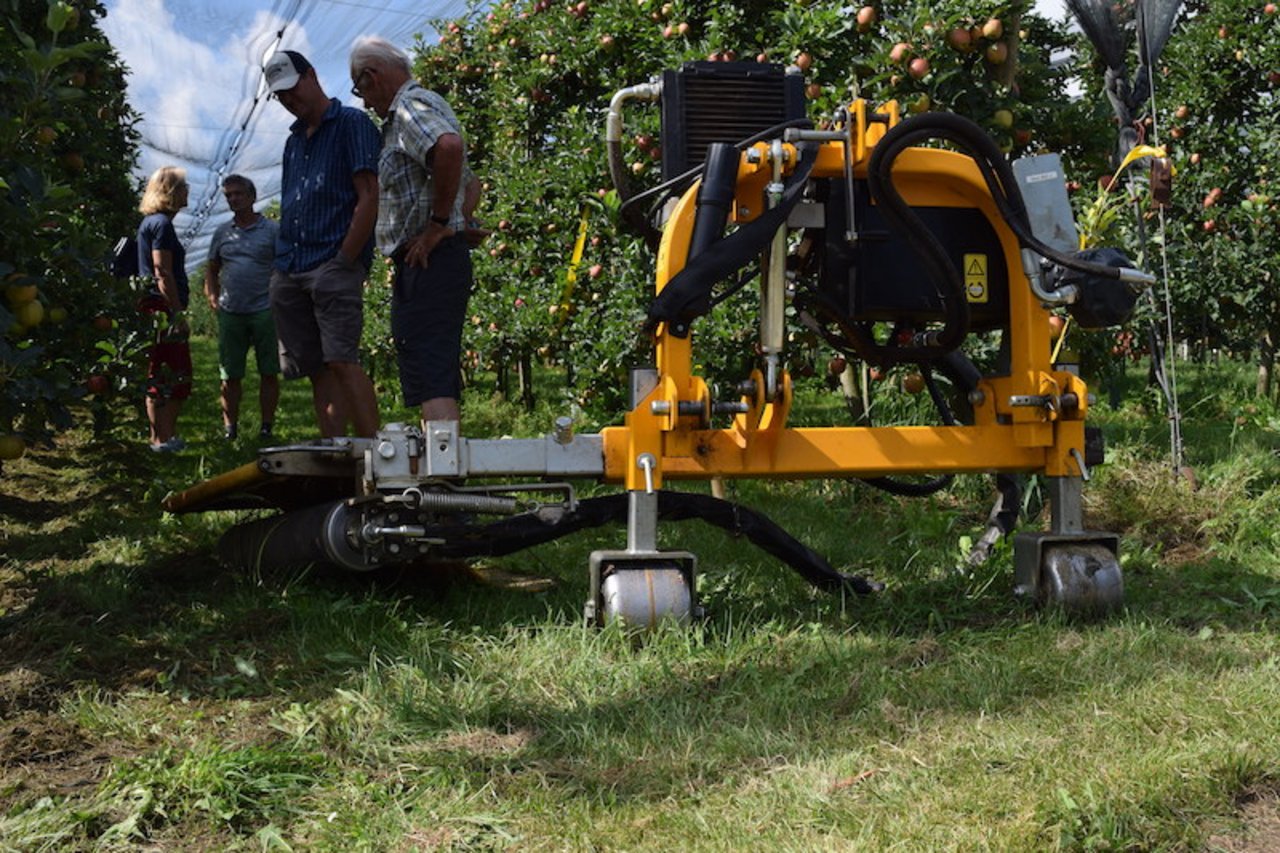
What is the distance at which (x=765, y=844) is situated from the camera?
187cm

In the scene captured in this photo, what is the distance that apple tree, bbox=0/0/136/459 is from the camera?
3.24m

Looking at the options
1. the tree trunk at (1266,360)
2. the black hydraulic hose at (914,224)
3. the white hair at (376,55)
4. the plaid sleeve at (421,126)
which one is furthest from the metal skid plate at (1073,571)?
the tree trunk at (1266,360)

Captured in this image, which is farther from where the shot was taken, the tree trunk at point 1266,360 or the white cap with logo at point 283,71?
the tree trunk at point 1266,360

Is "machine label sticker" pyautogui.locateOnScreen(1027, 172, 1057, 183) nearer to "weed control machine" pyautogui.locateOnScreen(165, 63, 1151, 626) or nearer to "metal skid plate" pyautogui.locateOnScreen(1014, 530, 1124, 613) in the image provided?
"weed control machine" pyautogui.locateOnScreen(165, 63, 1151, 626)

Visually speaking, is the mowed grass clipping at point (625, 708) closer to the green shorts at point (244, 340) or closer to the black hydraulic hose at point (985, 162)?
the black hydraulic hose at point (985, 162)

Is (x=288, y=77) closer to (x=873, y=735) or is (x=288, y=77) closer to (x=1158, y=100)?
(x=873, y=735)

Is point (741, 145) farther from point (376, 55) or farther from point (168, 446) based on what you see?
point (168, 446)

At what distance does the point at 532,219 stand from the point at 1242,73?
17.0 ft

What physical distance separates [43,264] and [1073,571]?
3.07 metres

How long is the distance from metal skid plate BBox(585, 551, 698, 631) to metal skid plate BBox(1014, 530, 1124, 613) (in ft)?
3.00

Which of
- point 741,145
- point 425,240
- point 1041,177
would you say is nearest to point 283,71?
point 425,240

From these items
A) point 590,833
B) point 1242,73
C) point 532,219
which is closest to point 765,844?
point 590,833

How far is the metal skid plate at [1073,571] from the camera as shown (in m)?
3.12

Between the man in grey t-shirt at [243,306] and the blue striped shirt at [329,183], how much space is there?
9.44 ft
